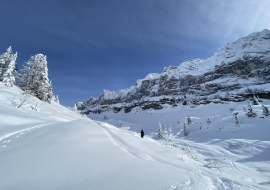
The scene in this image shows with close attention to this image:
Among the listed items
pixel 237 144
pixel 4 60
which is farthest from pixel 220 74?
pixel 4 60

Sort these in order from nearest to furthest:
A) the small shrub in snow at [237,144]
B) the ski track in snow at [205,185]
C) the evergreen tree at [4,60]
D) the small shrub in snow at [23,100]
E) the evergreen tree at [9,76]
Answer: the ski track in snow at [205,185]
the small shrub in snow at [23,100]
the small shrub in snow at [237,144]
the evergreen tree at [9,76]
the evergreen tree at [4,60]

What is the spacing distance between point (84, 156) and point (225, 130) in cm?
2429

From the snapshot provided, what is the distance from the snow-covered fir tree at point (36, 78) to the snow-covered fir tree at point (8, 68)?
1268 mm

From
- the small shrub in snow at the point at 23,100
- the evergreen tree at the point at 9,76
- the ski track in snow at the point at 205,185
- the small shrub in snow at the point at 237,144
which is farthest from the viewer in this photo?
the evergreen tree at the point at 9,76

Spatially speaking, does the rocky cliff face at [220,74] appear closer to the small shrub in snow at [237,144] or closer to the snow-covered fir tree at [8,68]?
→ the small shrub in snow at [237,144]

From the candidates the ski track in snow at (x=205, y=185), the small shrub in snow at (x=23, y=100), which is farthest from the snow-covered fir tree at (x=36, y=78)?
the ski track in snow at (x=205, y=185)

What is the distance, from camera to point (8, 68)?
17.8 metres

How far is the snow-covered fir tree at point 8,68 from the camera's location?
17.6 meters

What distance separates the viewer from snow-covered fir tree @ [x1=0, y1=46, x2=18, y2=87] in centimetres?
1759

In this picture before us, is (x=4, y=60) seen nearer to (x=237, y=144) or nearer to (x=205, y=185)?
(x=205, y=185)

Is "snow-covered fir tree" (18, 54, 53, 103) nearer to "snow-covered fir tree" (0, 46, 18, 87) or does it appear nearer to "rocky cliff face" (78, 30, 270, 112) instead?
"snow-covered fir tree" (0, 46, 18, 87)

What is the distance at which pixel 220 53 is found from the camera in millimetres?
92875

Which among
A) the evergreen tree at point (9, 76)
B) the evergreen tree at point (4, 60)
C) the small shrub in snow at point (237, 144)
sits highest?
the evergreen tree at point (4, 60)

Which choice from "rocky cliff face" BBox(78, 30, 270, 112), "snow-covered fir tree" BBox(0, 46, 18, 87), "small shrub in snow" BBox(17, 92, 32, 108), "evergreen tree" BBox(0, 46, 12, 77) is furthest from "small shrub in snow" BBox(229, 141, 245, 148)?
"rocky cliff face" BBox(78, 30, 270, 112)
